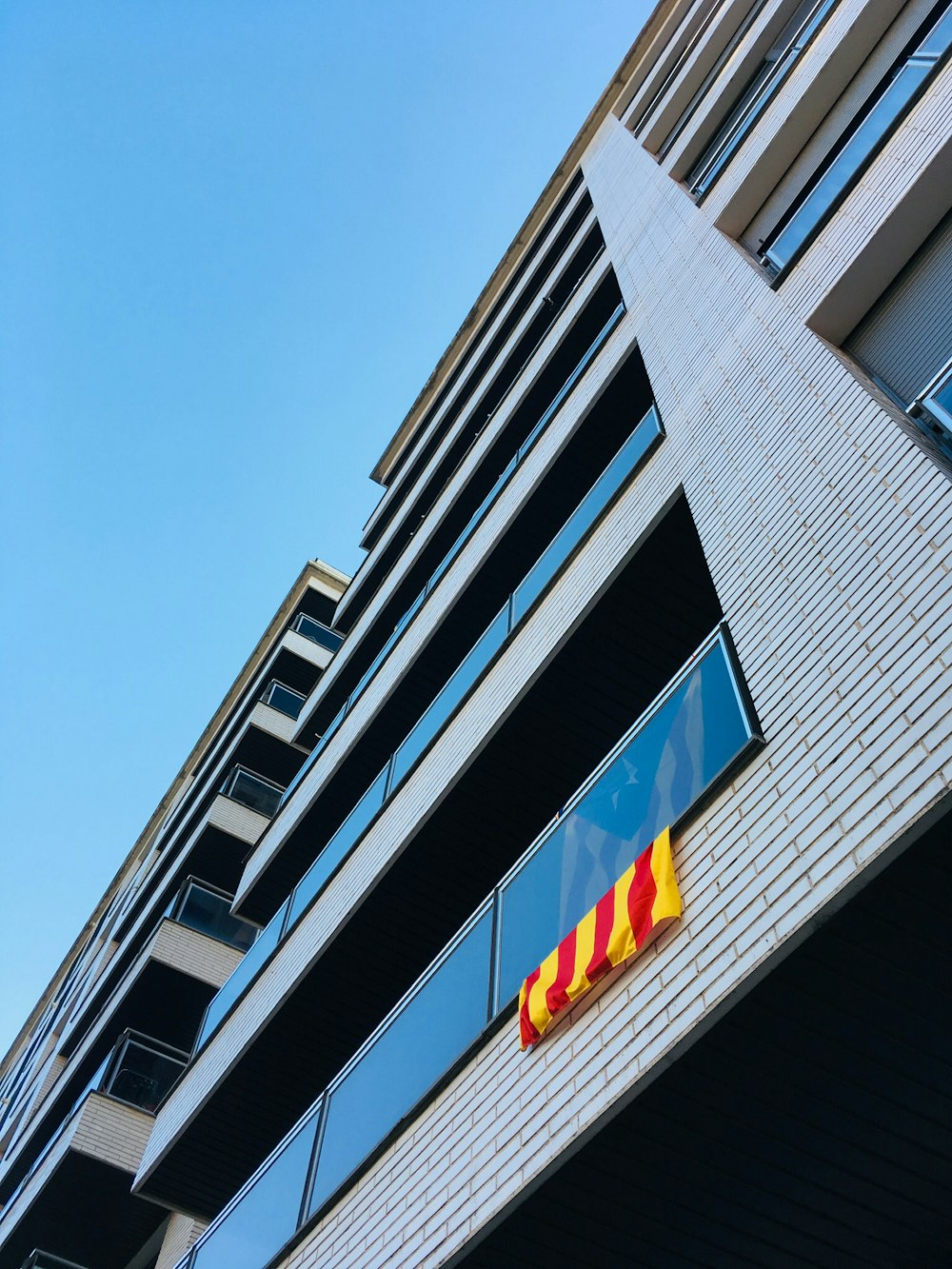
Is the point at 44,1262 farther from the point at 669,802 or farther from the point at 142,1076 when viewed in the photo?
the point at 669,802

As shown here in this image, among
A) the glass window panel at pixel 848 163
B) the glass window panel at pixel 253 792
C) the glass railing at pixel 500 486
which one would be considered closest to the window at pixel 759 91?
the glass railing at pixel 500 486

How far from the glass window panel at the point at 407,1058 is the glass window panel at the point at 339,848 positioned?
13.1ft

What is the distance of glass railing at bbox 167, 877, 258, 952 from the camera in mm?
20312

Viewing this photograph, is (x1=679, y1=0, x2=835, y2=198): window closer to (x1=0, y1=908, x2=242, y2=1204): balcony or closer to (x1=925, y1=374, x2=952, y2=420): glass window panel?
(x1=925, y1=374, x2=952, y2=420): glass window panel

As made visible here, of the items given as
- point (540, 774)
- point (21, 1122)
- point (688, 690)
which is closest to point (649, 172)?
point (540, 774)

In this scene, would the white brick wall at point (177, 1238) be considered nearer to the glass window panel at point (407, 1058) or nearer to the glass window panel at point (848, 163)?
the glass window panel at point (407, 1058)

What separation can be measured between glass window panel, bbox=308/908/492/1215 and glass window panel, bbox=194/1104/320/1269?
0.41 metres

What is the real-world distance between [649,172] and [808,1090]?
43.9ft

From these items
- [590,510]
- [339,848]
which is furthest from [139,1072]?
[590,510]

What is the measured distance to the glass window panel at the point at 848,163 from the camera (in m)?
8.68

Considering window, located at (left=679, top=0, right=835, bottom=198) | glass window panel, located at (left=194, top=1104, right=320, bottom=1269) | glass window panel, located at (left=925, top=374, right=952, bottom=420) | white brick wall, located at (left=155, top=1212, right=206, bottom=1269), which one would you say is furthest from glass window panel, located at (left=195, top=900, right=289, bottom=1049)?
window, located at (left=679, top=0, right=835, bottom=198)

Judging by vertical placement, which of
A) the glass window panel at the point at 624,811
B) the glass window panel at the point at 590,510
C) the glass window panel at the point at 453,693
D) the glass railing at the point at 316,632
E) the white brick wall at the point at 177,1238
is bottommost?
the white brick wall at the point at 177,1238

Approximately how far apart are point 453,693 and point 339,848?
280 cm

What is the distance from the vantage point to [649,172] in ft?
50.2
